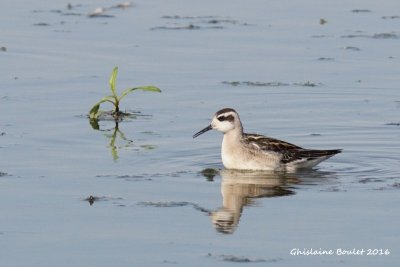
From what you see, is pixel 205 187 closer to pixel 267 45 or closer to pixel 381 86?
pixel 381 86

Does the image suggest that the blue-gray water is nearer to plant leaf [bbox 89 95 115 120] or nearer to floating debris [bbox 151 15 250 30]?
floating debris [bbox 151 15 250 30]

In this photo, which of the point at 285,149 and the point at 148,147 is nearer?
the point at 285,149

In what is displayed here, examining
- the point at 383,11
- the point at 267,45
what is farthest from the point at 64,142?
the point at 383,11

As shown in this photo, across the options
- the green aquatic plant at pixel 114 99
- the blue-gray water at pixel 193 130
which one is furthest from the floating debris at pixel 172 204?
the green aquatic plant at pixel 114 99

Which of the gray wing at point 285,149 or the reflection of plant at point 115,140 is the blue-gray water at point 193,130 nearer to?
the reflection of plant at point 115,140

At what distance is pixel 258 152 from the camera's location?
59.1 feet

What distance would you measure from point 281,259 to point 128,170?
481 centimetres

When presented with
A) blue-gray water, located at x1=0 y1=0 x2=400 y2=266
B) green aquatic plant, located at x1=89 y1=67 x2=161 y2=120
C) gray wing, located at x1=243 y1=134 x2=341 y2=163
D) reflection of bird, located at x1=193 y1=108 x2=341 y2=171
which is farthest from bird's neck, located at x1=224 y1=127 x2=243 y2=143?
green aquatic plant, located at x1=89 y1=67 x2=161 y2=120

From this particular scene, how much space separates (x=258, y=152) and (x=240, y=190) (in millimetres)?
1628

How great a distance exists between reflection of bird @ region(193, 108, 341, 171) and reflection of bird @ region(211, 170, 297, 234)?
147mm

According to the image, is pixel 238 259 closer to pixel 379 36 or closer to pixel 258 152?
pixel 258 152

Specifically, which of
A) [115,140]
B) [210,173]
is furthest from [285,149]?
[115,140]

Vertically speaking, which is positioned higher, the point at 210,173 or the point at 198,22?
the point at 198,22

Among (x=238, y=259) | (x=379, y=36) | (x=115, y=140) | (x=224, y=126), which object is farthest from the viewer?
(x=379, y=36)
